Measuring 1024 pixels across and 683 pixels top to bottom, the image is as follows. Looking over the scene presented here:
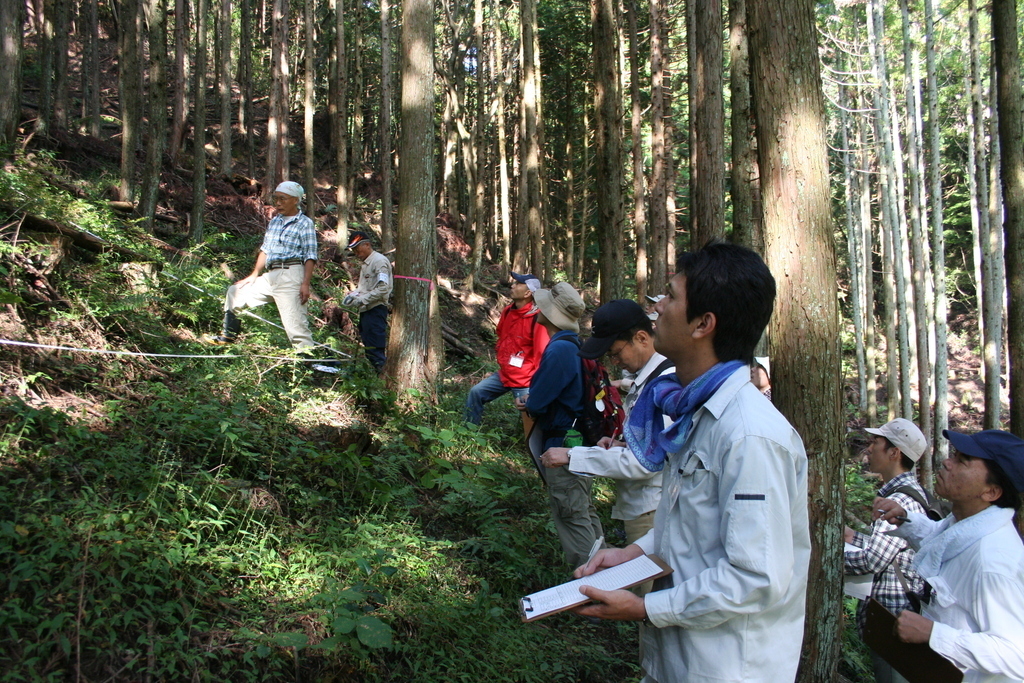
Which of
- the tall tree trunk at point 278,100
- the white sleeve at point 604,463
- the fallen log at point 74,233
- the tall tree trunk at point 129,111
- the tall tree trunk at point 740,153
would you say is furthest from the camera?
the tall tree trunk at point 278,100

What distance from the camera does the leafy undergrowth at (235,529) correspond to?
10.4ft

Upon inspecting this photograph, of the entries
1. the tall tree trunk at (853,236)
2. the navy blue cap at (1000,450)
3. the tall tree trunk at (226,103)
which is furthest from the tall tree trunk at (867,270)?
the navy blue cap at (1000,450)

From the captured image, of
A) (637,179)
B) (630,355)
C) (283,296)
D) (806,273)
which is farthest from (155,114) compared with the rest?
(806,273)

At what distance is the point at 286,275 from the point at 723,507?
6.44 m

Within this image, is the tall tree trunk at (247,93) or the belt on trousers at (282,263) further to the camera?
the tall tree trunk at (247,93)

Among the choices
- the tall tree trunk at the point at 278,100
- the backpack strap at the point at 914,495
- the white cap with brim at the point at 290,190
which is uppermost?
the tall tree trunk at the point at 278,100

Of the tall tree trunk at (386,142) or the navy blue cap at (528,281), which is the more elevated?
the tall tree trunk at (386,142)

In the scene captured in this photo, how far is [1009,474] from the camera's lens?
2.90m

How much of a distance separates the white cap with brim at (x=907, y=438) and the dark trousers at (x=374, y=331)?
5.81 metres

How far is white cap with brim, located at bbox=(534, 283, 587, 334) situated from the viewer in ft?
15.9

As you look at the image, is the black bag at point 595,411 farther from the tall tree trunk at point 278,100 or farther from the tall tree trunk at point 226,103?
the tall tree trunk at point 226,103

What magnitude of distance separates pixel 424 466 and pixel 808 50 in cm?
424

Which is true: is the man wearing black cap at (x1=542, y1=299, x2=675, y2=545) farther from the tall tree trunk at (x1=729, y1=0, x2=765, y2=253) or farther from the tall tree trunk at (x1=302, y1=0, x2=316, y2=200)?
the tall tree trunk at (x1=302, y1=0, x2=316, y2=200)

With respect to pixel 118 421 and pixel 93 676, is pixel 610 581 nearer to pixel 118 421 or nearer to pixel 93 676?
pixel 93 676
